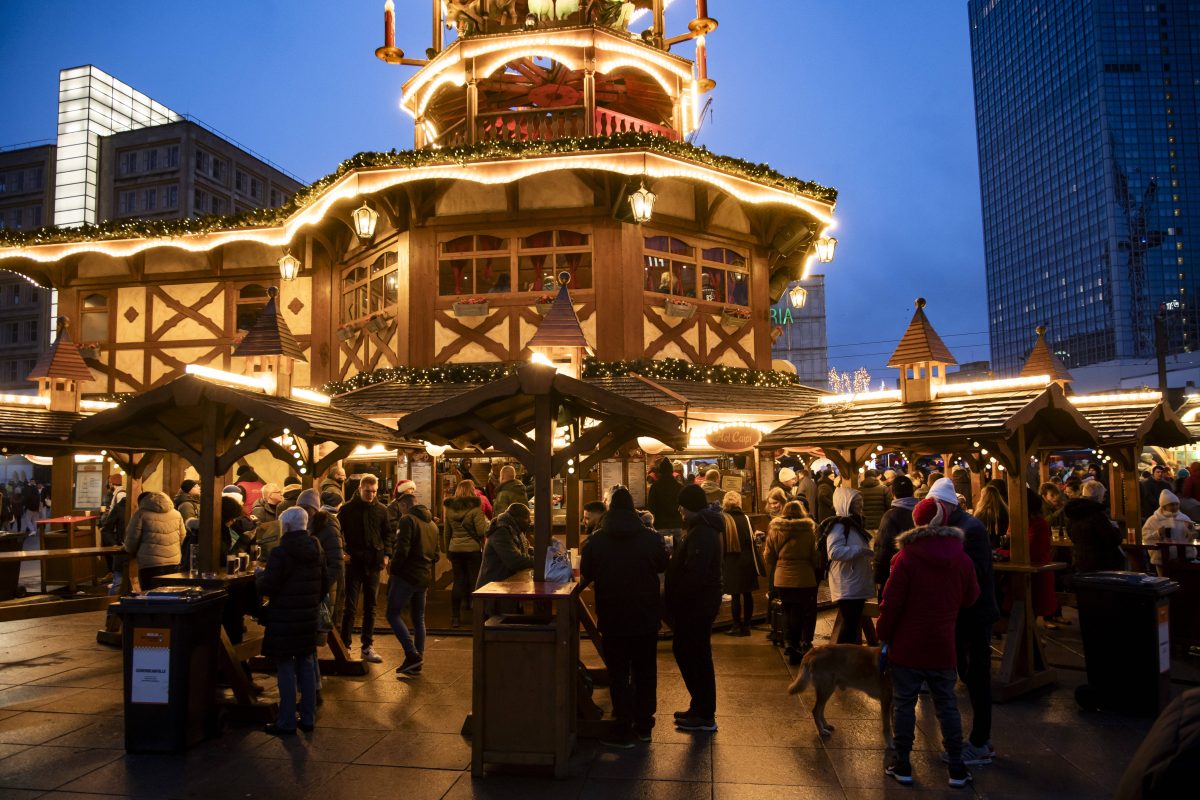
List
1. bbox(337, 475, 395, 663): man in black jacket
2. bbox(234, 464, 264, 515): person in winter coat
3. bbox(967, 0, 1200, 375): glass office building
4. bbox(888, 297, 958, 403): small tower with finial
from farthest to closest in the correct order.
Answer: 1. bbox(967, 0, 1200, 375): glass office building
2. bbox(234, 464, 264, 515): person in winter coat
3. bbox(888, 297, 958, 403): small tower with finial
4. bbox(337, 475, 395, 663): man in black jacket

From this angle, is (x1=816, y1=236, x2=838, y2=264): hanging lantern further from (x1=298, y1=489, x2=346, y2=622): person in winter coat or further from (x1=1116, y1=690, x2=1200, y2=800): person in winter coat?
(x1=1116, y1=690, x2=1200, y2=800): person in winter coat

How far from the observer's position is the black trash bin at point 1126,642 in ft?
23.3

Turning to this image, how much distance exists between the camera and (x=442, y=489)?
669 inches

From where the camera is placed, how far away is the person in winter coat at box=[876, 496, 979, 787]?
5457mm

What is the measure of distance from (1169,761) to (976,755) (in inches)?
201

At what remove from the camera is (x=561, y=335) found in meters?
13.6

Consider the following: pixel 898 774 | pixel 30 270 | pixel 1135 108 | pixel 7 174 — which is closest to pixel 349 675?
pixel 898 774

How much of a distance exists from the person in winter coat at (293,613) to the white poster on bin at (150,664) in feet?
2.32

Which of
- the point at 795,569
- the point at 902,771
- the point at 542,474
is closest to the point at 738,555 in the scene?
the point at 795,569

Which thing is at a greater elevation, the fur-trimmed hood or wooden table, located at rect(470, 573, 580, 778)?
the fur-trimmed hood

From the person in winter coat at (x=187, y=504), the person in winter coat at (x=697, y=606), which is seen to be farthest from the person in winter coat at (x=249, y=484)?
the person in winter coat at (x=697, y=606)

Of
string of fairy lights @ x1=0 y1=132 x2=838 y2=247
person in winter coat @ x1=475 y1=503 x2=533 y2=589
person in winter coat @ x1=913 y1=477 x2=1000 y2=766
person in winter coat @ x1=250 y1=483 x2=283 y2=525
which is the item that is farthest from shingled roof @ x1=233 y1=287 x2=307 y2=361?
person in winter coat @ x1=913 y1=477 x2=1000 y2=766

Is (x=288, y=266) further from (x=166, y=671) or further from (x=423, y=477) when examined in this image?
(x=166, y=671)

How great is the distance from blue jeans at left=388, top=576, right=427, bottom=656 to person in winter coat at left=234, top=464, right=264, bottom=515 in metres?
5.63
